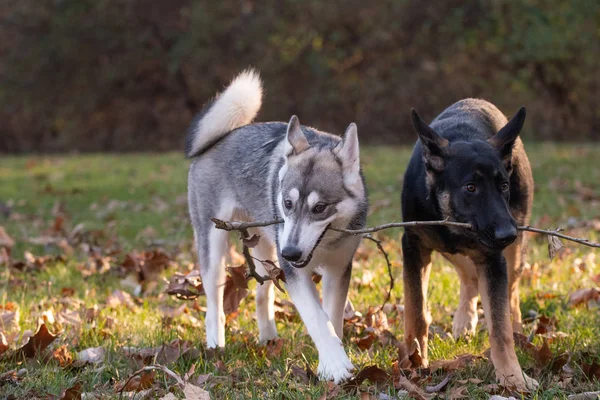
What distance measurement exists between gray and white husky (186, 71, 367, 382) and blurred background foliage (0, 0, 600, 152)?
1384 centimetres

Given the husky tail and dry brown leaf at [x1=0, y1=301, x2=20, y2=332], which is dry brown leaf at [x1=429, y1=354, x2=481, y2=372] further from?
dry brown leaf at [x1=0, y1=301, x2=20, y2=332]

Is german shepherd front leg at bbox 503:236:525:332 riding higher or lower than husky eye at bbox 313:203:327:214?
lower

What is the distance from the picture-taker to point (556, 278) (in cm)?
548

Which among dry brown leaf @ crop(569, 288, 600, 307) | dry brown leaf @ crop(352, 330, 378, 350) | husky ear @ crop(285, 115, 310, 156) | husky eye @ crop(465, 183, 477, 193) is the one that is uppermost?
husky ear @ crop(285, 115, 310, 156)

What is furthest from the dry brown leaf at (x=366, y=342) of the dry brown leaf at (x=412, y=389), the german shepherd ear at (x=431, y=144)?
the german shepherd ear at (x=431, y=144)

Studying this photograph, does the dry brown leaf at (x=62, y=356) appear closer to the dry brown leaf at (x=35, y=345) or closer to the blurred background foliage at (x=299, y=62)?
the dry brown leaf at (x=35, y=345)

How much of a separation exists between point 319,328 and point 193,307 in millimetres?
1598

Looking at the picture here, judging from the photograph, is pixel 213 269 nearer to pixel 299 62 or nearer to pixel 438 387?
pixel 438 387

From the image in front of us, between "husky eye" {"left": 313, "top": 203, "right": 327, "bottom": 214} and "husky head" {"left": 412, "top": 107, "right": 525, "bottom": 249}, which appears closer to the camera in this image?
"husky head" {"left": 412, "top": 107, "right": 525, "bottom": 249}

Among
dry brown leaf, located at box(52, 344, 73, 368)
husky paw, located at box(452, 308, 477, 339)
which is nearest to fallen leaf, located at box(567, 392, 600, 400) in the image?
husky paw, located at box(452, 308, 477, 339)

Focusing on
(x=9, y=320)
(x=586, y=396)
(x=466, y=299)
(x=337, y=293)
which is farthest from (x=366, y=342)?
(x=9, y=320)

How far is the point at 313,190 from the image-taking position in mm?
3797

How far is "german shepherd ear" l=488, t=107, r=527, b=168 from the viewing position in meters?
3.75

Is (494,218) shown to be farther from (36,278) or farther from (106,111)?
(106,111)
